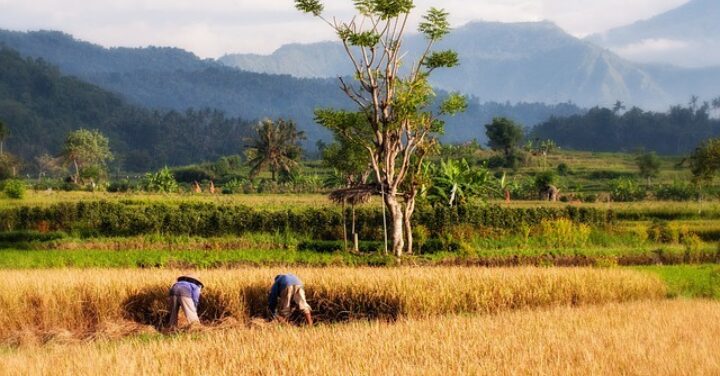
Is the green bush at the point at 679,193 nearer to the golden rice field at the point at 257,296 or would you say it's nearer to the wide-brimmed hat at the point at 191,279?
the golden rice field at the point at 257,296

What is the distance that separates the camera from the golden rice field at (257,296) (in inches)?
553

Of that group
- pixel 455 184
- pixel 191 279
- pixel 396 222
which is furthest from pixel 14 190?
pixel 191 279

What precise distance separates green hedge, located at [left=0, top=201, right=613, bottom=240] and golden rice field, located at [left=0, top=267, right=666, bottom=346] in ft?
46.2

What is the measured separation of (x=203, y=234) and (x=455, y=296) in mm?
17668

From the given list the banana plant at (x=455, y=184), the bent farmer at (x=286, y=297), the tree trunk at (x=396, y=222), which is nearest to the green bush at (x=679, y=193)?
the banana plant at (x=455, y=184)

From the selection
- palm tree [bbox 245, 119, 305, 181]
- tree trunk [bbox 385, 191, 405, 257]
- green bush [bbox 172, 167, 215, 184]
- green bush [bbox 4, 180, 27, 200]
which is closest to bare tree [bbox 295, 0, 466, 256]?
tree trunk [bbox 385, 191, 405, 257]

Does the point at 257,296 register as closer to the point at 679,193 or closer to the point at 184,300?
the point at 184,300

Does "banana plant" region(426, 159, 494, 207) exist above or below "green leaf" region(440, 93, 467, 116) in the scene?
below

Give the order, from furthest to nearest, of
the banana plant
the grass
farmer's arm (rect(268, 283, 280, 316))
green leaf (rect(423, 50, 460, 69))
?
the banana plant → green leaf (rect(423, 50, 460, 69)) → the grass → farmer's arm (rect(268, 283, 280, 316))

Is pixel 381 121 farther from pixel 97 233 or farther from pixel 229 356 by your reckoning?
pixel 229 356

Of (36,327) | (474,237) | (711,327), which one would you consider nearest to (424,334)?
(711,327)

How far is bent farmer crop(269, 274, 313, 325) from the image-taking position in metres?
13.7

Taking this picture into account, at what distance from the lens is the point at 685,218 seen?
122 feet

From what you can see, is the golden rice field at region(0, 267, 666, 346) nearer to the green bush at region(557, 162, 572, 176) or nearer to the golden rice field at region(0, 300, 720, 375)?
the golden rice field at region(0, 300, 720, 375)
